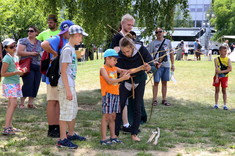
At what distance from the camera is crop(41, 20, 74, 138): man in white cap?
17.2 ft

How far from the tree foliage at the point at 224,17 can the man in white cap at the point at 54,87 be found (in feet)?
160

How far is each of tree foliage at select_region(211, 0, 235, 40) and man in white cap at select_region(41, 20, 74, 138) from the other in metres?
48.9

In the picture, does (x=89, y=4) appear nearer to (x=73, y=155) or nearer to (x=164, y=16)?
(x=164, y=16)

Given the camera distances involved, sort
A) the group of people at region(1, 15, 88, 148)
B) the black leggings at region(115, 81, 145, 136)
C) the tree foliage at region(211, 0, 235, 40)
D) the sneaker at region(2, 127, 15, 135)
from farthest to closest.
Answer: the tree foliage at region(211, 0, 235, 40) → the sneaker at region(2, 127, 15, 135) → the black leggings at region(115, 81, 145, 136) → the group of people at region(1, 15, 88, 148)

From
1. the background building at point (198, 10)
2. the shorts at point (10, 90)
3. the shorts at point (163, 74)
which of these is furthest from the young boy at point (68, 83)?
the background building at point (198, 10)

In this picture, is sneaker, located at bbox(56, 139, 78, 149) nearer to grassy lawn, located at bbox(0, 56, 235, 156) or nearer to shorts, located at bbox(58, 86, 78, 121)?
grassy lawn, located at bbox(0, 56, 235, 156)

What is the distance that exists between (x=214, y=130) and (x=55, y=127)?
2701 mm

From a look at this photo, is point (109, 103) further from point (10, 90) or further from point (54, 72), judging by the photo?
point (10, 90)

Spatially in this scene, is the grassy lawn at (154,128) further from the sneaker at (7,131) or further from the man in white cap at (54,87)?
the man in white cap at (54,87)

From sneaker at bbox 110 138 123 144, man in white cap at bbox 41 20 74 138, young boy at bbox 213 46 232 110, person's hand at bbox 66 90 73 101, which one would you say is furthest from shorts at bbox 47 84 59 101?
young boy at bbox 213 46 232 110

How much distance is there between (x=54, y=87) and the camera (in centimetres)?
538

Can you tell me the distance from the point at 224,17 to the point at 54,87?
5088cm

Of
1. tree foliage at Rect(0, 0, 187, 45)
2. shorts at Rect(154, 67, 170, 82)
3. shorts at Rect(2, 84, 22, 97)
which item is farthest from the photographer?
tree foliage at Rect(0, 0, 187, 45)

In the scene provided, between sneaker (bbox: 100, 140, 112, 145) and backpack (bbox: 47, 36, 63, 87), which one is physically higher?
backpack (bbox: 47, 36, 63, 87)
